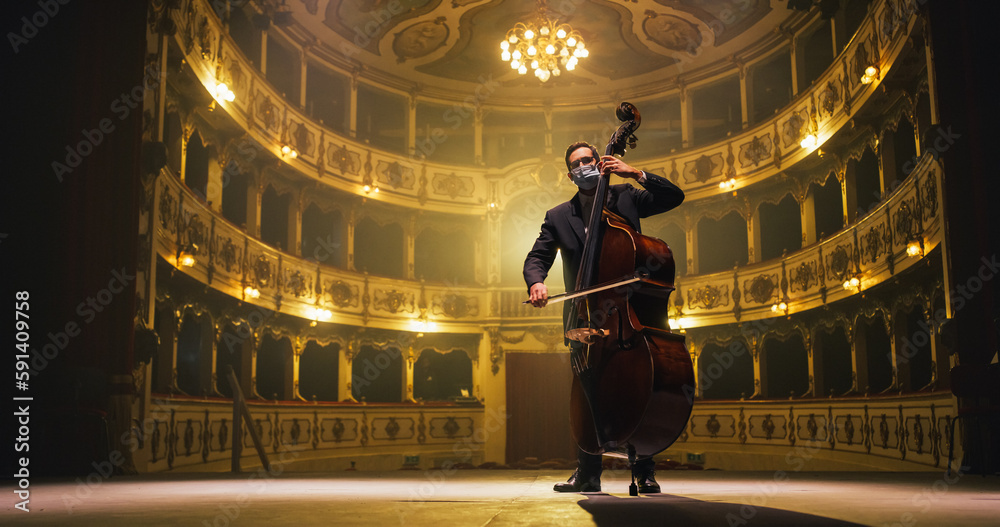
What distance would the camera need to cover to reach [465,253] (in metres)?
22.5

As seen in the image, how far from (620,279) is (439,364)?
18.6 m

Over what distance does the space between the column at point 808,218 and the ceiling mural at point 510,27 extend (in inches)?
165

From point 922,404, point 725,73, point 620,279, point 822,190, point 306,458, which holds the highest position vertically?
point 725,73

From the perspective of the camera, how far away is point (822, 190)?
60.1 feet

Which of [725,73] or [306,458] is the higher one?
[725,73]

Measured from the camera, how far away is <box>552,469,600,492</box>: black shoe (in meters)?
4.59

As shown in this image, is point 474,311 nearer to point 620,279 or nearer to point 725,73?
point 725,73

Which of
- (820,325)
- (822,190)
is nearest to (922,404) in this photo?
(820,325)

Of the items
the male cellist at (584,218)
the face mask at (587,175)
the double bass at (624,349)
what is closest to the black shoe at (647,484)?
the male cellist at (584,218)

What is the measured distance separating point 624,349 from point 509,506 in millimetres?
902

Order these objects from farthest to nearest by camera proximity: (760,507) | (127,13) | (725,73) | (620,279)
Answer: (725,73) → (127,13) → (620,279) → (760,507)

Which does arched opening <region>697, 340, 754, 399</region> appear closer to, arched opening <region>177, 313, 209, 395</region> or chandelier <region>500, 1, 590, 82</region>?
chandelier <region>500, 1, 590, 82</region>

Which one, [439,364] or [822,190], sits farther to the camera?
[439,364]

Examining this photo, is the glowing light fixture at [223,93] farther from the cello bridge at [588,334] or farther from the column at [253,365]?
the cello bridge at [588,334]
